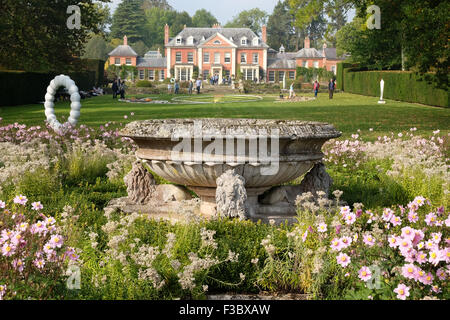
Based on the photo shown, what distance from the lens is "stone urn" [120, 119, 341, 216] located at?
5.26m

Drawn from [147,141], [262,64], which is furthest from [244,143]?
[262,64]

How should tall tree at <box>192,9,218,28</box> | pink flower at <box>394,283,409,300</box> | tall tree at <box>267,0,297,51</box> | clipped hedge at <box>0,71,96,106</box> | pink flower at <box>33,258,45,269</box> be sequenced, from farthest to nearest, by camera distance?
1. tall tree at <box>192,9,218,28</box>
2. tall tree at <box>267,0,297,51</box>
3. clipped hedge at <box>0,71,96,106</box>
4. pink flower at <box>33,258,45,269</box>
5. pink flower at <box>394,283,409,300</box>

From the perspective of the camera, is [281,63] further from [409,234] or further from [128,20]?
[409,234]

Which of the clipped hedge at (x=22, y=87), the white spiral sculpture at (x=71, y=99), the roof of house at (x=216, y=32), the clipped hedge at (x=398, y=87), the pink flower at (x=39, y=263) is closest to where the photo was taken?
the pink flower at (x=39, y=263)

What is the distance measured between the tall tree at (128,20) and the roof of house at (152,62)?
42.6 ft

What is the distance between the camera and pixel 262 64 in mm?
75750

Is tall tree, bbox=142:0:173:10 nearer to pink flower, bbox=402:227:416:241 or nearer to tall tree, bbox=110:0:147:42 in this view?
tall tree, bbox=110:0:147:42

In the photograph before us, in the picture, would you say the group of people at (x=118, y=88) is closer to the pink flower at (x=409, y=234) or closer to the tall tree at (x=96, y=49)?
the pink flower at (x=409, y=234)

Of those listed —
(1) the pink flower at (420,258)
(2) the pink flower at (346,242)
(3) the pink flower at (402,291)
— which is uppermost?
(2) the pink flower at (346,242)

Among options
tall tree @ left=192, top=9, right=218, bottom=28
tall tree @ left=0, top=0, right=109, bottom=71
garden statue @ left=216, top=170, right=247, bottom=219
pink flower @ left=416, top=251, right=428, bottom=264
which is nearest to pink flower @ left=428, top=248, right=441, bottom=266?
pink flower @ left=416, top=251, right=428, bottom=264

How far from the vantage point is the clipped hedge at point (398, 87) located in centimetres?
2728

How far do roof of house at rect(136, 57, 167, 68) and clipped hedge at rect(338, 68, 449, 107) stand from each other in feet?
116

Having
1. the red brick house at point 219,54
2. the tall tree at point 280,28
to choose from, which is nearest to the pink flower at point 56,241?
the red brick house at point 219,54
